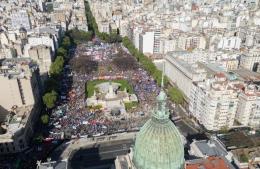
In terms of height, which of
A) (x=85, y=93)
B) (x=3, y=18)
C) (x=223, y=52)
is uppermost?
(x=3, y=18)

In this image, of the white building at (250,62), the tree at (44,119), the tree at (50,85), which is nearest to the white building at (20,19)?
the tree at (50,85)

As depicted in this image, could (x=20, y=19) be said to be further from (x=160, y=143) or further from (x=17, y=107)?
(x=160, y=143)

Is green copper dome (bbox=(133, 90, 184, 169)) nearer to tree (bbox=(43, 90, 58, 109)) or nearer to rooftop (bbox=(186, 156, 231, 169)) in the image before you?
rooftop (bbox=(186, 156, 231, 169))

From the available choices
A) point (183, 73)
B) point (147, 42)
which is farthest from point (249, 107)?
point (147, 42)

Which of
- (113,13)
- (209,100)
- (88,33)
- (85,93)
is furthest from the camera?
(113,13)

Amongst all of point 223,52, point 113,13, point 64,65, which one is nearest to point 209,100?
point 223,52

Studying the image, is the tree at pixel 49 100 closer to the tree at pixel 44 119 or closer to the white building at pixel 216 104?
the tree at pixel 44 119

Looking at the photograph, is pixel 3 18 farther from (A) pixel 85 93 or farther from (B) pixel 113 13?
(A) pixel 85 93

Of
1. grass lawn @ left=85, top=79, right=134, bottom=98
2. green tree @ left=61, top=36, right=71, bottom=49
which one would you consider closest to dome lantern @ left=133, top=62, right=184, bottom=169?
grass lawn @ left=85, top=79, right=134, bottom=98
